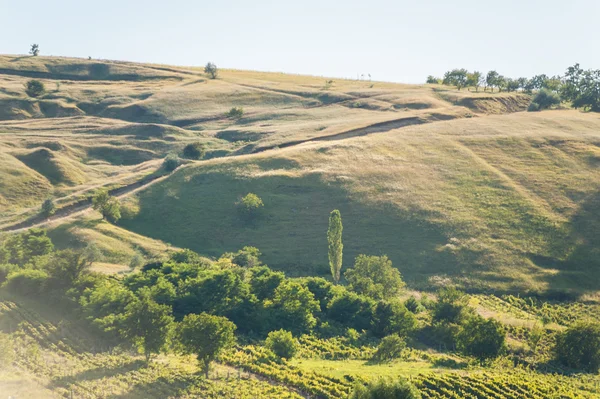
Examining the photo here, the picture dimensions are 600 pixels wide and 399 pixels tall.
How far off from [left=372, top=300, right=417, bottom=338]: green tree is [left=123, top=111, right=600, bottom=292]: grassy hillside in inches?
628

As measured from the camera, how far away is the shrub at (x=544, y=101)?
188 m

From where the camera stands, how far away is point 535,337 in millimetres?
71562

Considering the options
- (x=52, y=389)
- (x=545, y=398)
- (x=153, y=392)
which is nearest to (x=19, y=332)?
(x=52, y=389)

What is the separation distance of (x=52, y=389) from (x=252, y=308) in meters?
30.8

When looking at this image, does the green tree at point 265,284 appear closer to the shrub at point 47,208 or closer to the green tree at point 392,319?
the green tree at point 392,319

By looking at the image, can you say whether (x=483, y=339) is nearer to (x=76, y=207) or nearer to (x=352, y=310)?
(x=352, y=310)

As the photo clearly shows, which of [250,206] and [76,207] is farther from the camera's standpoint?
[76,207]

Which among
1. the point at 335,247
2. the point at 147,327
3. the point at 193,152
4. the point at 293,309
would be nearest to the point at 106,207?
the point at 193,152

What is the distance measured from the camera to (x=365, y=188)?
118812mm

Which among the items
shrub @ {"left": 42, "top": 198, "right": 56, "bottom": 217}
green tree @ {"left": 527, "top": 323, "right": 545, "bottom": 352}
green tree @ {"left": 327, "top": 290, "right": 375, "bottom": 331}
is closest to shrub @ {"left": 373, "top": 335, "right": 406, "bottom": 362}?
green tree @ {"left": 327, "top": 290, "right": 375, "bottom": 331}

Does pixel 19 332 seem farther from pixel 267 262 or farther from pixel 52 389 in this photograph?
pixel 267 262

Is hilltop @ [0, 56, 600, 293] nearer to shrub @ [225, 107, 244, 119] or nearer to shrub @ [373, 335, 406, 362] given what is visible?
shrub @ [225, 107, 244, 119]

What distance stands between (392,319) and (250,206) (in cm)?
4423

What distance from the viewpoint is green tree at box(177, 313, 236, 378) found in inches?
2308
